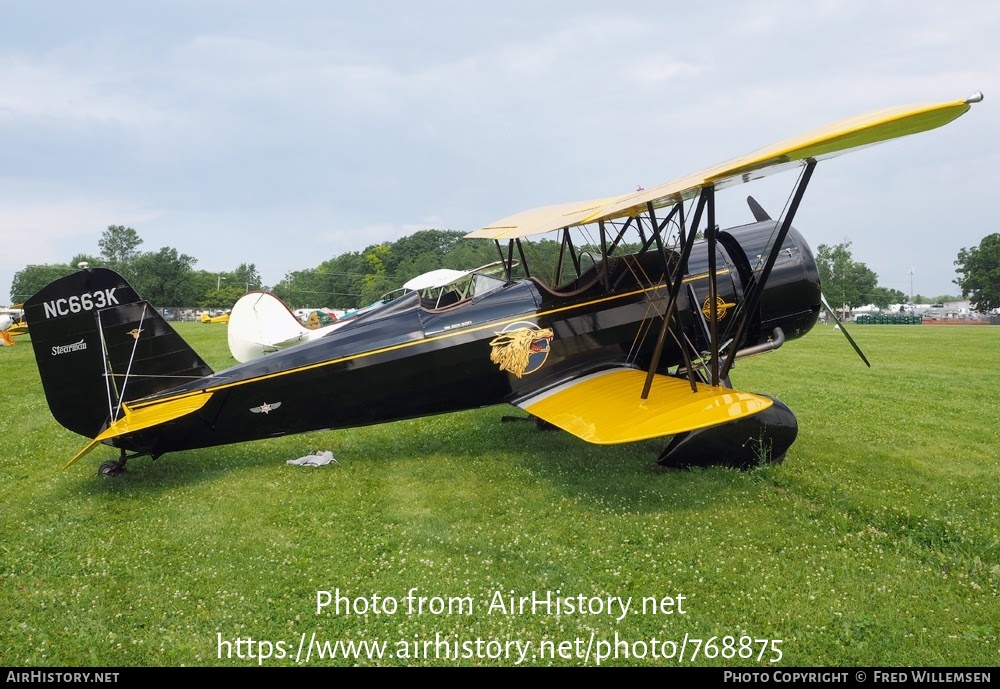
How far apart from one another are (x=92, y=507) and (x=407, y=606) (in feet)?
10.5

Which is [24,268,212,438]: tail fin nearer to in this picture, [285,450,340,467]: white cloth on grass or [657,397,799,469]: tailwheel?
[285,450,340,467]: white cloth on grass

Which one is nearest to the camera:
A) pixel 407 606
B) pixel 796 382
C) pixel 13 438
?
pixel 407 606

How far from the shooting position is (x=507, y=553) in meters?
3.90

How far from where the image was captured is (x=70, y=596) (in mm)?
3428

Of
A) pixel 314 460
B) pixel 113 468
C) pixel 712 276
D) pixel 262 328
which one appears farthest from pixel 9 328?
pixel 712 276

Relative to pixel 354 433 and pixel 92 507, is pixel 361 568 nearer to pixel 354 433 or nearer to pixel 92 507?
pixel 92 507

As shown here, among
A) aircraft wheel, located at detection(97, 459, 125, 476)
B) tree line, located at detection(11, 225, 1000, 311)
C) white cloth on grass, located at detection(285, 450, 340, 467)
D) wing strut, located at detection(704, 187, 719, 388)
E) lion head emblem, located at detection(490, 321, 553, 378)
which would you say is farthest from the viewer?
tree line, located at detection(11, 225, 1000, 311)

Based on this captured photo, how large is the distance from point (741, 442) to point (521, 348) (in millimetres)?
2190

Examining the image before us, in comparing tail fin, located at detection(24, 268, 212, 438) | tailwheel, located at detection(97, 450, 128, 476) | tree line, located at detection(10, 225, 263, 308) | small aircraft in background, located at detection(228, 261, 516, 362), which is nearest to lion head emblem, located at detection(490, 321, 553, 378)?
tail fin, located at detection(24, 268, 212, 438)

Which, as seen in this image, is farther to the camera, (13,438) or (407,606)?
(13,438)

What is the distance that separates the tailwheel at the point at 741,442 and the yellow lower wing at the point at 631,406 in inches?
14.4

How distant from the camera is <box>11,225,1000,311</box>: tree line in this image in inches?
2534

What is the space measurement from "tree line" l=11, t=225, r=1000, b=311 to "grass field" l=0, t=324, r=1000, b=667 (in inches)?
1932

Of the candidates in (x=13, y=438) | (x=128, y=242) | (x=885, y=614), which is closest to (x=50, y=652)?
(x=885, y=614)
